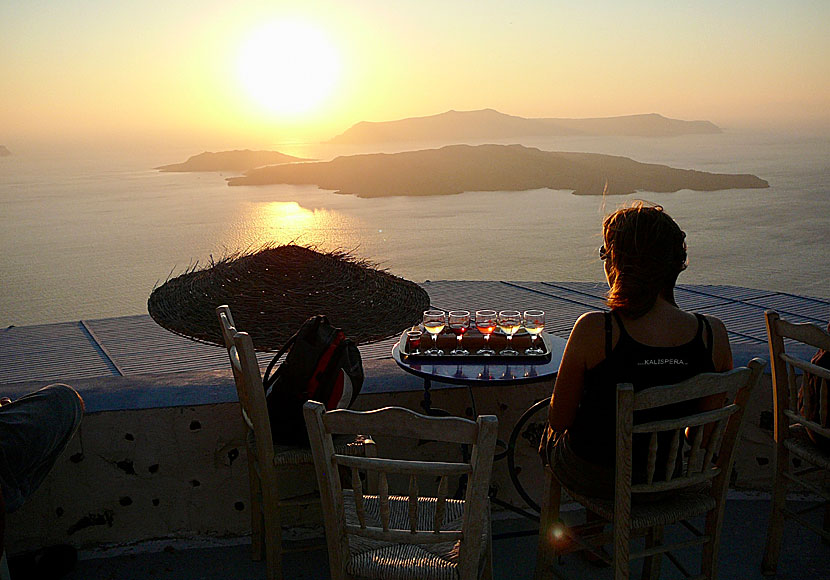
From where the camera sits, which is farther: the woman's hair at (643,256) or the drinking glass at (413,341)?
the drinking glass at (413,341)

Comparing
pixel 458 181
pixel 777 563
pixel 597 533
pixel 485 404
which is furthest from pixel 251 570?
pixel 458 181

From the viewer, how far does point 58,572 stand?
8.04 ft

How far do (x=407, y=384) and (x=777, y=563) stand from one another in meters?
1.44

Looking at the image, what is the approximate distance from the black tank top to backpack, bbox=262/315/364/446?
2.67 ft

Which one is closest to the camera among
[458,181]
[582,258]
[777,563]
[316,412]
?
[316,412]

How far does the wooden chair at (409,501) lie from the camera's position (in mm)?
1494

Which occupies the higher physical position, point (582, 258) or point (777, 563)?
point (777, 563)

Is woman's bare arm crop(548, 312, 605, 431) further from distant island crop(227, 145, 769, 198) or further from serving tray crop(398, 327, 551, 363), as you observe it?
distant island crop(227, 145, 769, 198)

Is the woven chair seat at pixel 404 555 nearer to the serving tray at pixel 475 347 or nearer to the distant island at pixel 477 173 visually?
the serving tray at pixel 475 347

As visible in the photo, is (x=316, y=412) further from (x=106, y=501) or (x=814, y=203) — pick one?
(x=814, y=203)

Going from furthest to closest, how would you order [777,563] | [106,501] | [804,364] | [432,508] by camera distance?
[106,501] → [777,563] → [804,364] → [432,508]

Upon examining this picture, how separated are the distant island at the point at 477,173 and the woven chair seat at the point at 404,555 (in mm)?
22902

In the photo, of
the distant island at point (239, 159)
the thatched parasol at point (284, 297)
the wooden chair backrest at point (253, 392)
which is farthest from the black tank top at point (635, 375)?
the distant island at point (239, 159)

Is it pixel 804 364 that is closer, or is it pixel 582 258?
pixel 804 364
